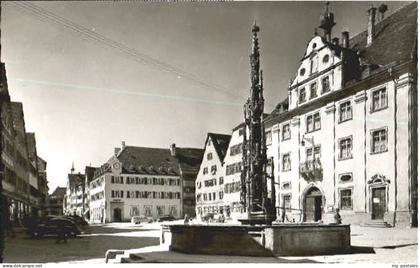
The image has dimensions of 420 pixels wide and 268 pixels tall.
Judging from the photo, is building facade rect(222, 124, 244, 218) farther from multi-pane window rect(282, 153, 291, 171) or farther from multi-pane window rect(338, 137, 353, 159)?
multi-pane window rect(338, 137, 353, 159)

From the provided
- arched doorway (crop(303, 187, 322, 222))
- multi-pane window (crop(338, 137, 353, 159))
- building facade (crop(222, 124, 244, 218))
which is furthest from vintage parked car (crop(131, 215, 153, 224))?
multi-pane window (crop(338, 137, 353, 159))

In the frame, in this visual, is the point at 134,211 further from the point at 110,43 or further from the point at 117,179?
the point at 110,43

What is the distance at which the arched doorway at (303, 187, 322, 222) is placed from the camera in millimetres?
25328

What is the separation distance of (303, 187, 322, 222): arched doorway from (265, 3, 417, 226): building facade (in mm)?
50

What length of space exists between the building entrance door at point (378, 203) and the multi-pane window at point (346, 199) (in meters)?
1.51

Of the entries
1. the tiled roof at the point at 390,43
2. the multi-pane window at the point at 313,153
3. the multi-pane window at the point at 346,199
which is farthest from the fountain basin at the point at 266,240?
the multi-pane window at the point at 313,153

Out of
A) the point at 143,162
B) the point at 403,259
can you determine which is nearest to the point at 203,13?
the point at 403,259

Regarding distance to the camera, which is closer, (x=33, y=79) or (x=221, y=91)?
(x=33, y=79)

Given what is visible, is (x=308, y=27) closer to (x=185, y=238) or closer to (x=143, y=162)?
(x=185, y=238)

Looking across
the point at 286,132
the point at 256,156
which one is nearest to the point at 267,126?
the point at 286,132

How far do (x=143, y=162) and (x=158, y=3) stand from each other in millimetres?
39333

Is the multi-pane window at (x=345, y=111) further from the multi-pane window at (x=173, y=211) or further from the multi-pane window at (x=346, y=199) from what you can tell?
the multi-pane window at (x=173, y=211)

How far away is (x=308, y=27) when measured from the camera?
13133mm

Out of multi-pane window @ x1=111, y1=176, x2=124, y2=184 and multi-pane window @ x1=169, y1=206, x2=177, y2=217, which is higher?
multi-pane window @ x1=111, y1=176, x2=124, y2=184
